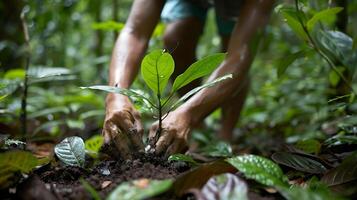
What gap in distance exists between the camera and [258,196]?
846 mm

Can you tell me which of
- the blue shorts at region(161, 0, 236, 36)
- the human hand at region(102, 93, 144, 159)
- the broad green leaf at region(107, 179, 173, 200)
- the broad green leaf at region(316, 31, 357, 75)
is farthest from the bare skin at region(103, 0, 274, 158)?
the blue shorts at region(161, 0, 236, 36)

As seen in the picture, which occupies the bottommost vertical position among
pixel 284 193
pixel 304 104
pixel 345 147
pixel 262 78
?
pixel 262 78

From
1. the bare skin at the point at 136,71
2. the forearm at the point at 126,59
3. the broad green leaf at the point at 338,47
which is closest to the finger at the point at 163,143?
the bare skin at the point at 136,71

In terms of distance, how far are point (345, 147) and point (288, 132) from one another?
1.06 meters

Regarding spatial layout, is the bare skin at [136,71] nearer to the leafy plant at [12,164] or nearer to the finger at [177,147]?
the finger at [177,147]

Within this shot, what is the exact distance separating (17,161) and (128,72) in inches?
24.6

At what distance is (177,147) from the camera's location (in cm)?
115

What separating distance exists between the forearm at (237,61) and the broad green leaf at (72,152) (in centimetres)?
35

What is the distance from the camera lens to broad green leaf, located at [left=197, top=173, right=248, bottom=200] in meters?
0.68

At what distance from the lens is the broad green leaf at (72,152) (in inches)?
41.8

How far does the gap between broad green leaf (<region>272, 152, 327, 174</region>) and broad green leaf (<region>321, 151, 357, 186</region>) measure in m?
0.09

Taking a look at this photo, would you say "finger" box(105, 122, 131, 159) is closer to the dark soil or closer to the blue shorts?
the dark soil

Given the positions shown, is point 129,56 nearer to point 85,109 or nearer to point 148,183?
point 148,183

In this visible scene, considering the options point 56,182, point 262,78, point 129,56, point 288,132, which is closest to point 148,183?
point 56,182
